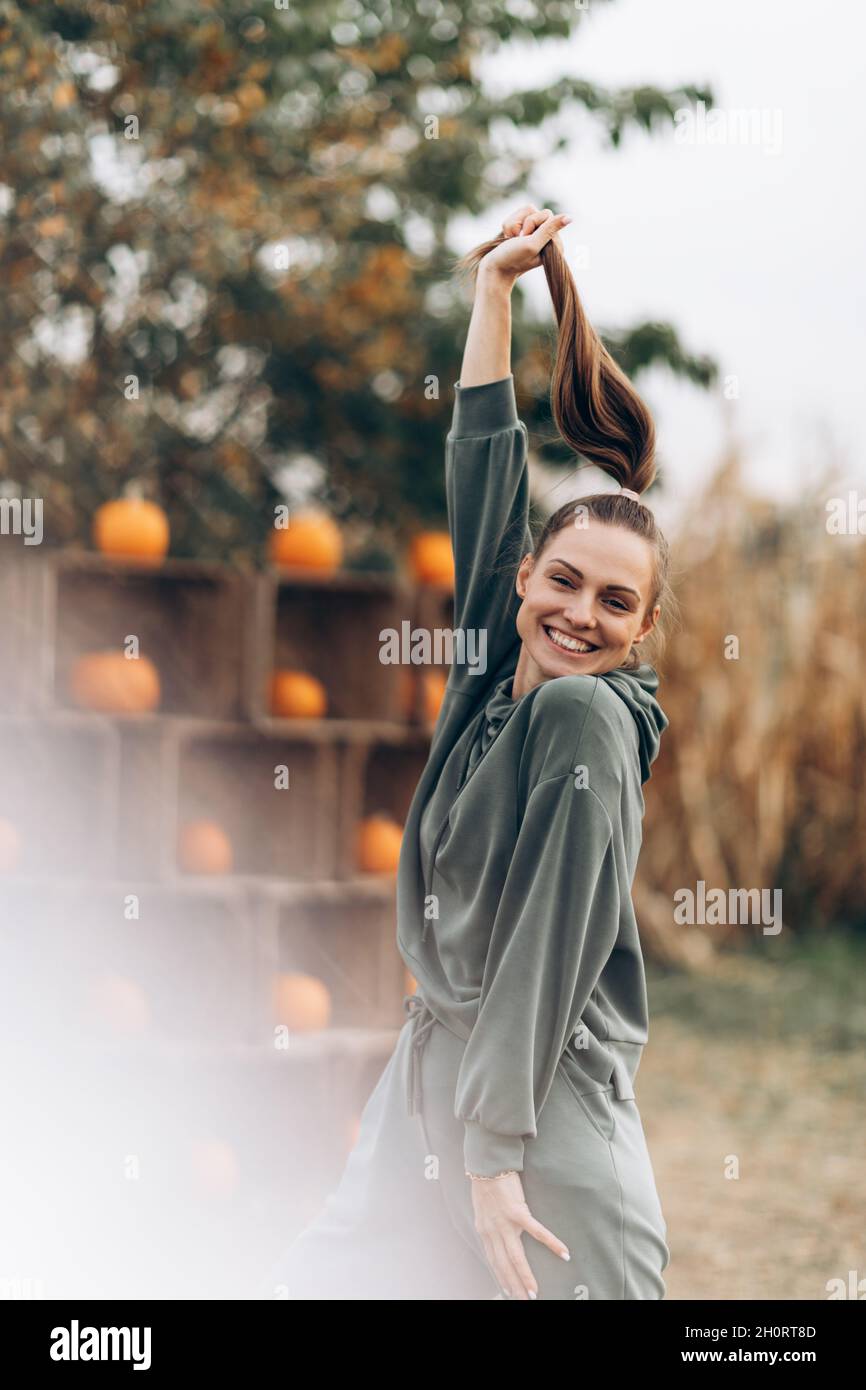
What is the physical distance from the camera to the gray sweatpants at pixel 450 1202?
1.42 m

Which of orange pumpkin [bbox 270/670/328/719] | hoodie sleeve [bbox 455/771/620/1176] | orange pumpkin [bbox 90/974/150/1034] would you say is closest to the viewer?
hoodie sleeve [bbox 455/771/620/1176]

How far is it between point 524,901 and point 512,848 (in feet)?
0.27

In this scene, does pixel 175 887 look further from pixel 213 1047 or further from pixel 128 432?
pixel 128 432

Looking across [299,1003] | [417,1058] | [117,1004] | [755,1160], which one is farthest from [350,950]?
[417,1058]

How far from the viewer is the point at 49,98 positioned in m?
3.52

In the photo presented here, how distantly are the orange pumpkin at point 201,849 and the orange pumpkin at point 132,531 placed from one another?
0.72 metres

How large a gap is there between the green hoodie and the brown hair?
0.26ft

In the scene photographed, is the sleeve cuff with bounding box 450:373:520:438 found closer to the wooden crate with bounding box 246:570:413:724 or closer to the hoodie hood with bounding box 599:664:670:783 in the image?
the hoodie hood with bounding box 599:664:670:783

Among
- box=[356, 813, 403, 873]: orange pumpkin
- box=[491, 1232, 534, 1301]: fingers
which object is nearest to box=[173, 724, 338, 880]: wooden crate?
box=[356, 813, 403, 873]: orange pumpkin

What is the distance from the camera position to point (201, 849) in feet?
→ 12.1

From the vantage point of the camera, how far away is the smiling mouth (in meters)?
1.51

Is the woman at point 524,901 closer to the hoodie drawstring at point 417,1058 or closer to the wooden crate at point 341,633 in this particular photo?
the hoodie drawstring at point 417,1058

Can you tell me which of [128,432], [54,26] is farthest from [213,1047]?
[54,26]

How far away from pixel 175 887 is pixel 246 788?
0.38 m
